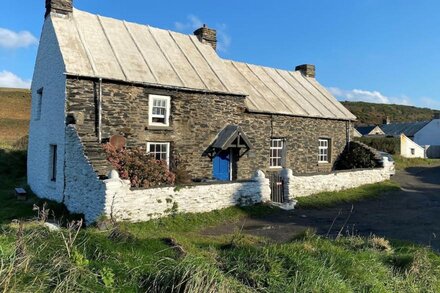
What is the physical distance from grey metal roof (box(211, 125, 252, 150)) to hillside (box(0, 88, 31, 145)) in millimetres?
A: 26633

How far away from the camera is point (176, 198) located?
12.9 metres

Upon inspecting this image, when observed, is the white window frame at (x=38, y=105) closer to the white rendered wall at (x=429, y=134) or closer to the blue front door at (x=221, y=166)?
the blue front door at (x=221, y=166)

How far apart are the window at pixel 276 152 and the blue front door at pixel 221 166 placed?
2.93m

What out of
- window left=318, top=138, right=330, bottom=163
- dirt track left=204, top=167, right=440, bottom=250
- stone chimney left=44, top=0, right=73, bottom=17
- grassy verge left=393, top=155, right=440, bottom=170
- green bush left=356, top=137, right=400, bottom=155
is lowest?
dirt track left=204, top=167, right=440, bottom=250

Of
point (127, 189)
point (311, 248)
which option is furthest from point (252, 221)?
point (311, 248)

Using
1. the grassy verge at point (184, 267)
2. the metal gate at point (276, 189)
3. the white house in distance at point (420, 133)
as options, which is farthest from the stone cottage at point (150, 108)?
the white house in distance at point (420, 133)

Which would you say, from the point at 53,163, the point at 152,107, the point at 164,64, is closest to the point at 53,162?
the point at 53,163

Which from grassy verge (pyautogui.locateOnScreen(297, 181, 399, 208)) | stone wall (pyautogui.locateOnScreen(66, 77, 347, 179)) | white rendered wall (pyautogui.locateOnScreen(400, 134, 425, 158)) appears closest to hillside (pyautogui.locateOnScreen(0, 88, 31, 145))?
stone wall (pyautogui.locateOnScreen(66, 77, 347, 179))

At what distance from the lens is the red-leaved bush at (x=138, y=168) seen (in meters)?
13.3

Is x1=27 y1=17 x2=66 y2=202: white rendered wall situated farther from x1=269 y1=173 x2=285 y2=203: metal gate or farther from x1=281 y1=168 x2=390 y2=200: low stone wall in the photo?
x1=281 y1=168 x2=390 y2=200: low stone wall

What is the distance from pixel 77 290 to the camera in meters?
4.19

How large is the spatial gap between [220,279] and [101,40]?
1465cm

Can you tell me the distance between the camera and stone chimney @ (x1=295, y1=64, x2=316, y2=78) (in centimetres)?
2797

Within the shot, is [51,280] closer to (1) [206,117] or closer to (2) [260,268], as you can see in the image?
(2) [260,268]
